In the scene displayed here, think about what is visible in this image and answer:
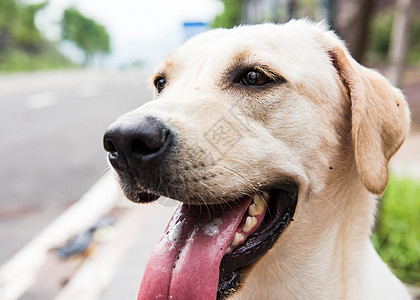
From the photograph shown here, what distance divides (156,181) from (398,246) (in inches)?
133

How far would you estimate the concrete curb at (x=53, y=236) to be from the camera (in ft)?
12.8

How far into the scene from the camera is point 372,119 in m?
2.20

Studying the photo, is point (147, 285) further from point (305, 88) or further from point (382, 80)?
point (382, 80)

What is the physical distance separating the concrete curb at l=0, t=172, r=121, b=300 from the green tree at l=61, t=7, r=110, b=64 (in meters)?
66.4

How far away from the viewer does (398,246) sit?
4383 mm

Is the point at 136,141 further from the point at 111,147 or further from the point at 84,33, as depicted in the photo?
the point at 84,33

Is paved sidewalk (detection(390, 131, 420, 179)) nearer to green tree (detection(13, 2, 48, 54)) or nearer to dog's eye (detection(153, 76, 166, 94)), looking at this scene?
dog's eye (detection(153, 76, 166, 94))

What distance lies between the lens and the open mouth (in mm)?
1974

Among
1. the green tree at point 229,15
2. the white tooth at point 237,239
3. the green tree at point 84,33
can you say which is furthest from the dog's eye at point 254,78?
the green tree at point 84,33

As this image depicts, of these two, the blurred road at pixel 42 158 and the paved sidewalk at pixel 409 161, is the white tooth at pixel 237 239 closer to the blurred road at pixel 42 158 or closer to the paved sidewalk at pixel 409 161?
the blurred road at pixel 42 158

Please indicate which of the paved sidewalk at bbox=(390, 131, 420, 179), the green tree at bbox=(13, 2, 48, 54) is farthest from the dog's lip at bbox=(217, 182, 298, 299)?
the green tree at bbox=(13, 2, 48, 54)

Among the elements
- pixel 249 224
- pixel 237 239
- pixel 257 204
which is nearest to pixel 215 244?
pixel 237 239

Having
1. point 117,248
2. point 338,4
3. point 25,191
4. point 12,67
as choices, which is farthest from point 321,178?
point 12,67

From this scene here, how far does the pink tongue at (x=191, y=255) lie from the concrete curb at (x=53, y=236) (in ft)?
2.90
